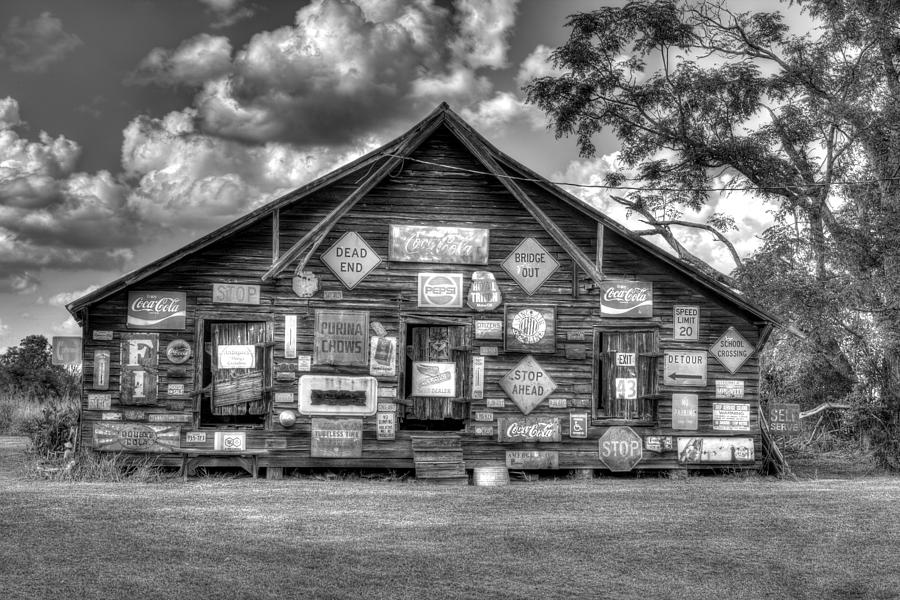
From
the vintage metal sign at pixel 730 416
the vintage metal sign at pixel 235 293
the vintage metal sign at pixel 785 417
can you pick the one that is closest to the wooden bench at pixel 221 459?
the vintage metal sign at pixel 235 293

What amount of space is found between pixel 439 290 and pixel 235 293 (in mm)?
3482

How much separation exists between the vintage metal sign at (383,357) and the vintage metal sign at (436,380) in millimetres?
583

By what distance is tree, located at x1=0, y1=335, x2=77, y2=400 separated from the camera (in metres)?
32.7

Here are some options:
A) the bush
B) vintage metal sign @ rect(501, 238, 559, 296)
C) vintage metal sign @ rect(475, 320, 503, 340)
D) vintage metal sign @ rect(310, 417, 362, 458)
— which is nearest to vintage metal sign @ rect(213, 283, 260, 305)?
vintage metal sign @ rect(310, 417, 362, 458)

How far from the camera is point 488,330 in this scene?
15.4 metres

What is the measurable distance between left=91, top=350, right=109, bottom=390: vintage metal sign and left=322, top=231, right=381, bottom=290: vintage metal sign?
4.00 metres

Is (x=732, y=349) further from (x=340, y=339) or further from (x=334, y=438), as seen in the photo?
(x=334, y=438)

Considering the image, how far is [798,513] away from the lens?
39.8ft

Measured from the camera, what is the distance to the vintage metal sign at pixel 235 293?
1500 cm

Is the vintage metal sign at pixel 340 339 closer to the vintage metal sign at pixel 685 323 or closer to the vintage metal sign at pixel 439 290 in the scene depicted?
the vintage metal sign at pixel 439 290

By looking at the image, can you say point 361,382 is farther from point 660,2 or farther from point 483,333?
point 660,2

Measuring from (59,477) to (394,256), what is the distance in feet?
21.9

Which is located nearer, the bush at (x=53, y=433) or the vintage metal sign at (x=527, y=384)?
the vintage metal sign at (x=527, y=384)

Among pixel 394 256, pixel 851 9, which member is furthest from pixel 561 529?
pixel 851 9
